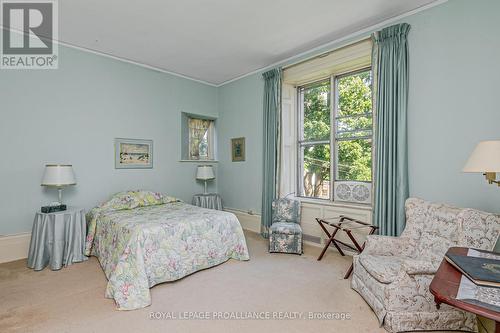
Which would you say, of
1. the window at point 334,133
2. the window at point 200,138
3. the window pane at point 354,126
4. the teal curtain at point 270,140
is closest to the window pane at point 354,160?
the window at point 334,133

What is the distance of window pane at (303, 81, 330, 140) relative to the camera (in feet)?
13.6

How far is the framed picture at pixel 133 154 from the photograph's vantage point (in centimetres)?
419

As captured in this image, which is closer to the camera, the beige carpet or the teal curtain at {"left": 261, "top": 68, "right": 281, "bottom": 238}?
the beige carpet

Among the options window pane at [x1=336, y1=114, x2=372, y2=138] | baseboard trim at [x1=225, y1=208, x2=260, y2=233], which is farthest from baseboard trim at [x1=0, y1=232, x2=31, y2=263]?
Answer: window pane at [x1=336, y1=114, x2=372, y2=138]

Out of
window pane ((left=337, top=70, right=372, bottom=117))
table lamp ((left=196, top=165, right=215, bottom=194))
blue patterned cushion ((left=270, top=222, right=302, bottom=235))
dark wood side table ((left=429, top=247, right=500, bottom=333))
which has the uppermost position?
window pane ((left=337, top=70, right=372, bottom=117))

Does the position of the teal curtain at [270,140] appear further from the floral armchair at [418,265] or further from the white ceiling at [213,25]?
the floral armchair at [418,265]

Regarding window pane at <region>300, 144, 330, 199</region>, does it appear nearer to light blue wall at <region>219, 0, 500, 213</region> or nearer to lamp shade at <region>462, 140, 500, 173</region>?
light blue wall at <region>219, 0, 500, 213</region>

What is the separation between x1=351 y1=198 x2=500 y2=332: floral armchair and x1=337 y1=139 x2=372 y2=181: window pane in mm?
1197

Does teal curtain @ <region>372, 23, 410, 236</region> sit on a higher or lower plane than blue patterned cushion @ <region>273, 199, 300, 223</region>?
higher

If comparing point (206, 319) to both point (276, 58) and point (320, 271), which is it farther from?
point (276, 58)

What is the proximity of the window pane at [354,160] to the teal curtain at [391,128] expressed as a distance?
48cm

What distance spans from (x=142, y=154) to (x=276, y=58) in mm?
2851

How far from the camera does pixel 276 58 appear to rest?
4262 mm

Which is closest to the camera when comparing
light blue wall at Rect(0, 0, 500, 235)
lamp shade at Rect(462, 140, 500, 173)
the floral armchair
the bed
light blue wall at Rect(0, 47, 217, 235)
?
lamp shade at Rect(462, 140, 500, 173)
